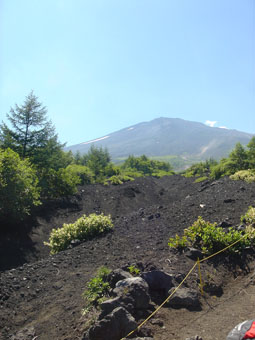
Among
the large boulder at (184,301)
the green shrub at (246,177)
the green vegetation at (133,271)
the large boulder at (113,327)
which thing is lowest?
the large boulder at (184,301)

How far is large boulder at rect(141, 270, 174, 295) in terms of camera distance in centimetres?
446

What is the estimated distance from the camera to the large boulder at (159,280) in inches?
176

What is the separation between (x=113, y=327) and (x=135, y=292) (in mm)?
677

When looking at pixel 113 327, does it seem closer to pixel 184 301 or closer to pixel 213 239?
pixel 184 301

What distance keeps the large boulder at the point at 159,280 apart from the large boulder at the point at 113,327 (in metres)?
1.01

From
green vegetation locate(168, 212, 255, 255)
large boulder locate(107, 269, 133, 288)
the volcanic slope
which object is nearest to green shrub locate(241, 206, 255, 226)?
the volcanic slope

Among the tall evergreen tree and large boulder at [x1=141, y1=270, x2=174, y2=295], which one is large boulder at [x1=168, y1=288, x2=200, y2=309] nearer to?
large boulder at [x1=141, y1=270, x2=174, y2=295]

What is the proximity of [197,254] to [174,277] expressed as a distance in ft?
3.39

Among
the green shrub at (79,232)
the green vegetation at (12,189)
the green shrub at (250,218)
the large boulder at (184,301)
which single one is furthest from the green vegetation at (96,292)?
the green vegetation at (12,189)

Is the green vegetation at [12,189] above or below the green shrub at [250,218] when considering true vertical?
above

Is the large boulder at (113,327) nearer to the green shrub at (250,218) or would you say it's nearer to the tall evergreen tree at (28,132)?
the green shrub at (250,218)

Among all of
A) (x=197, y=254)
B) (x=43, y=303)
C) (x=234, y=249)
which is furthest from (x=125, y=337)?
(x=234, y=249)

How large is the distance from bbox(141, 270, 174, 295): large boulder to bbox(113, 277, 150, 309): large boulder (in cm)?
33

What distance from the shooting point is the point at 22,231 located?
10516 millimetres
